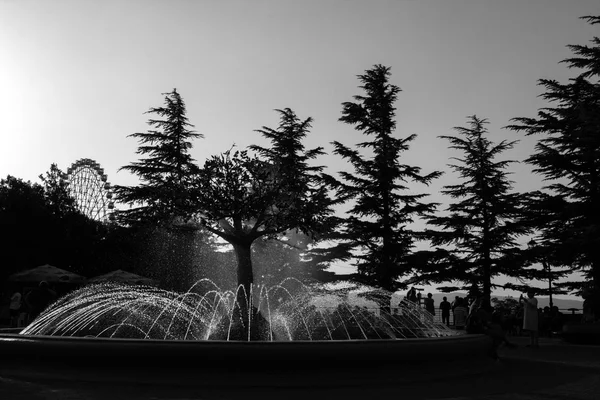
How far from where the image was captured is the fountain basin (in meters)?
8.01

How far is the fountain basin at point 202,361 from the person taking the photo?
26.3 feet

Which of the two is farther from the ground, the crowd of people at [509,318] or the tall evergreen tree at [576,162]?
the tall evergreen tree at [576,162]

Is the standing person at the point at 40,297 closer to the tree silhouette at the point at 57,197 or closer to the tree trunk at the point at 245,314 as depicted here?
the tree trunk at the point at 245,314

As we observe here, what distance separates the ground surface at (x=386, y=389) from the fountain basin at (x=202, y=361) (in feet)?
0.34

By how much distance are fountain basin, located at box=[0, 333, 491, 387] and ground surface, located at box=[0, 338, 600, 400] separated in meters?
0.10

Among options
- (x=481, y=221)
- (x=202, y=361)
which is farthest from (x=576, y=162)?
(x=202, y=361)

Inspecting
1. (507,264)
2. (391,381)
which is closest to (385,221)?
(507,264)

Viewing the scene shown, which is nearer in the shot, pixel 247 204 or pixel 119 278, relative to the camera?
pixel 247 204

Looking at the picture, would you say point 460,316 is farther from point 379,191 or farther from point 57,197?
point 57,197

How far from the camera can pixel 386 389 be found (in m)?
8.25

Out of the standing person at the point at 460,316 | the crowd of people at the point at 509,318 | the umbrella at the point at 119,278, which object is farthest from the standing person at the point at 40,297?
the standing person at the point at 460,316

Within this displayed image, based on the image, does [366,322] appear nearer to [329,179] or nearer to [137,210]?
[329,179]

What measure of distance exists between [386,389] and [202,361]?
2.45m

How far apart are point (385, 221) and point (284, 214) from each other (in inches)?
875
